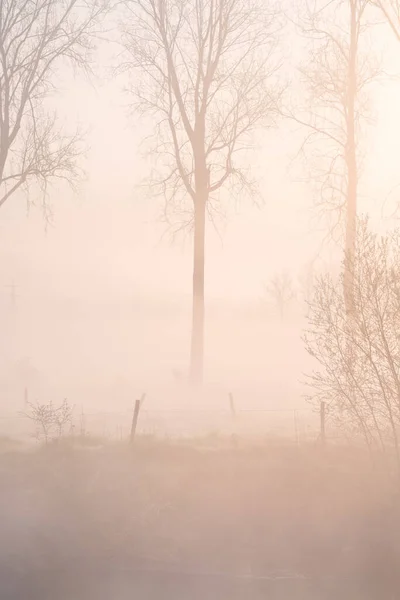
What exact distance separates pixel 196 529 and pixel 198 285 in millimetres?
Answer: 11608

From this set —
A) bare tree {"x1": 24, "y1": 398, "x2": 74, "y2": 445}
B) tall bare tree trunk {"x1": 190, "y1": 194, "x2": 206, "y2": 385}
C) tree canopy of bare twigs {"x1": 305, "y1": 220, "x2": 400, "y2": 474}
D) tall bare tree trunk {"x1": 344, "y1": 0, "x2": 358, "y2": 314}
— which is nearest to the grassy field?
bare tree {"x1": 24, "y1": 398, "x2": 74, "y2": 445}

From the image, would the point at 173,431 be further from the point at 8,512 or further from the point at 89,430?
the point at 8,512


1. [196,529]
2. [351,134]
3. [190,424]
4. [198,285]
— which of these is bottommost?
[196,529]

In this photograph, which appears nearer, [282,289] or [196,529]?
[196,529]

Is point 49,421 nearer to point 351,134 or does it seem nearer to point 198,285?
point 198,285

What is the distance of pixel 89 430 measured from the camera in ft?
74.0

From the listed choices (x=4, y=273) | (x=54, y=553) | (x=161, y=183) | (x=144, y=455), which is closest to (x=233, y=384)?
(x=161, y=183)

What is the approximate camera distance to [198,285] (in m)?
28.4

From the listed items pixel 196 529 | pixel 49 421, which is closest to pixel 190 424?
pixel 49 421

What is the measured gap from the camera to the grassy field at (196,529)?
17.1m

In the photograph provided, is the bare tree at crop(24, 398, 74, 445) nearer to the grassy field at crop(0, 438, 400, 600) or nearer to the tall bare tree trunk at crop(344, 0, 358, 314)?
the grassy field at crop(0, 438, 400, 600)

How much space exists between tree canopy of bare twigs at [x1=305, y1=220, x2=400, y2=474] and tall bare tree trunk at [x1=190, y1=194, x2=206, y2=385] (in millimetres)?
9304

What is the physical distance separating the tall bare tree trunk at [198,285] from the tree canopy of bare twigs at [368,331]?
9304 millimetres

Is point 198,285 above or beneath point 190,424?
above
